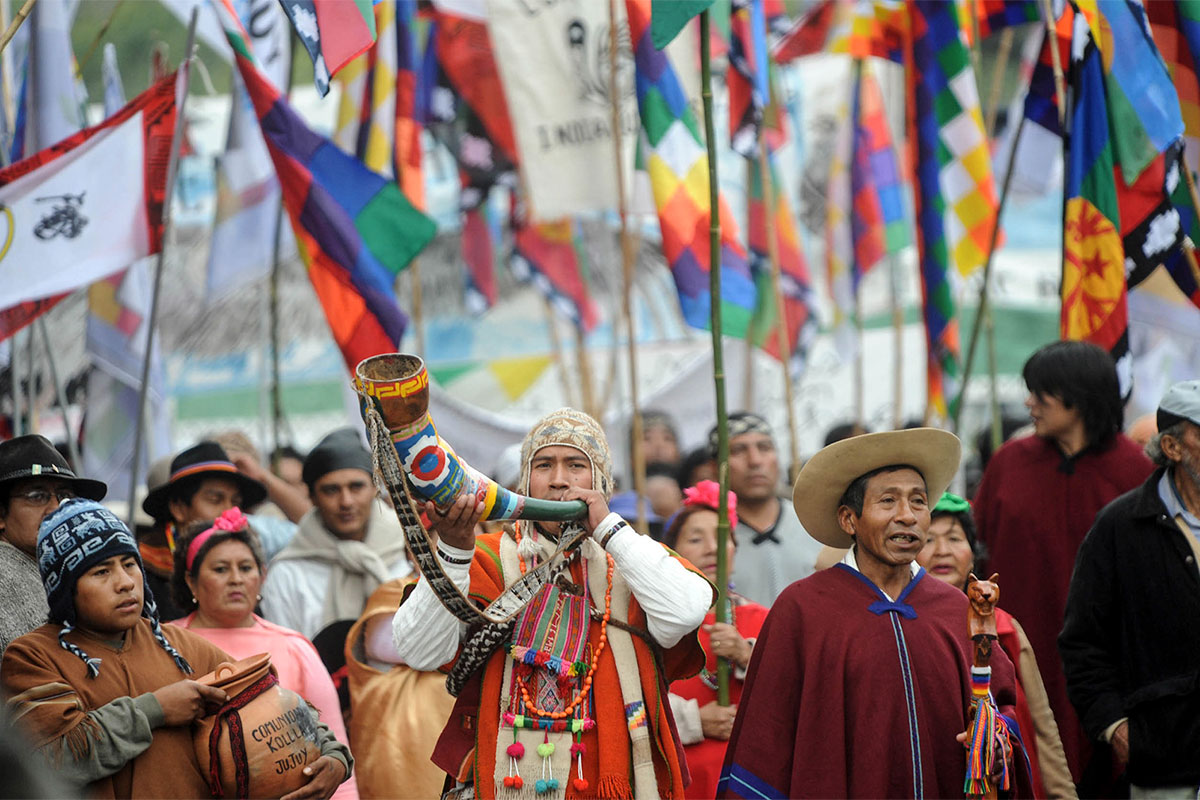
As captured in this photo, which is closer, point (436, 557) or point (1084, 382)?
point (436, 557)

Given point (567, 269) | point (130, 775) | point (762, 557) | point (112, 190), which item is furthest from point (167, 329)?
point (130, 775)

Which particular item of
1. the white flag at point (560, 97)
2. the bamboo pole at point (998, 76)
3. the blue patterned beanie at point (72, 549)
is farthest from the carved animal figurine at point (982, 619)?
the bamboo pole at point (998, 76)

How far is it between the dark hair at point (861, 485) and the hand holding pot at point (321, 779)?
5.73 ft

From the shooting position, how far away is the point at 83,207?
6.62 m

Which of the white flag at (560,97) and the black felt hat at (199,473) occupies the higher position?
the white flag at (560,97)

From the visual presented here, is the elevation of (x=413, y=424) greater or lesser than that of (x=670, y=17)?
lesser

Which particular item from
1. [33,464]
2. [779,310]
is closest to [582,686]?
[33,464]

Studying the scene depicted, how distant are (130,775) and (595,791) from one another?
132cm

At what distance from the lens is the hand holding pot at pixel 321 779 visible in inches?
176

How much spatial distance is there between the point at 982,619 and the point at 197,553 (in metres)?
Answer: 2.85

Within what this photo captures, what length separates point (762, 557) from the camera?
6363 mm

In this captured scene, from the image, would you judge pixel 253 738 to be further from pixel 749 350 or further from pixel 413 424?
pixel 749 350

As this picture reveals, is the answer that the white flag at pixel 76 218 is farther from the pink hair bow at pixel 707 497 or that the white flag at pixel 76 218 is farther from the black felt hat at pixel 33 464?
the pink hair bow at pixel 707 497

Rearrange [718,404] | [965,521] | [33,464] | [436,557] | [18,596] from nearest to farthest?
[436,557]
[18,596]
[33,464]
[718,404]
[965,521]
